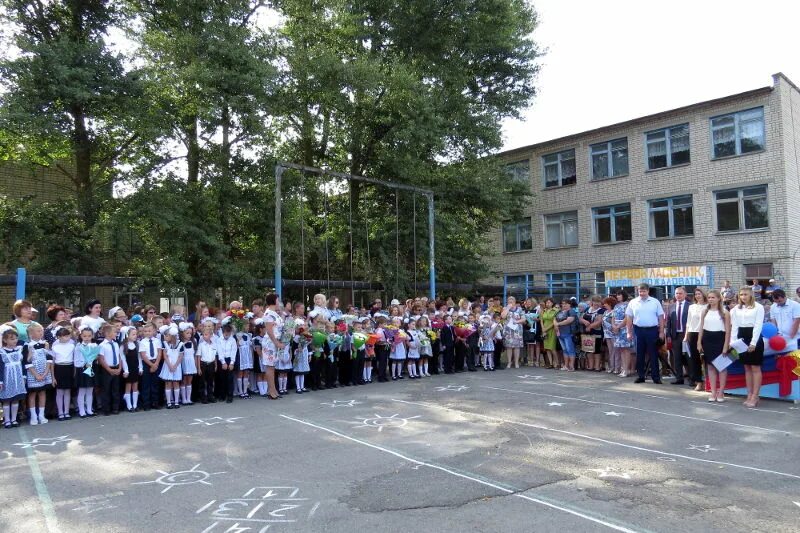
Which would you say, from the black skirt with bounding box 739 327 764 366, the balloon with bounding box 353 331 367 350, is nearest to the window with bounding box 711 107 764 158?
the black skirt with bounding box 739 327 764 366

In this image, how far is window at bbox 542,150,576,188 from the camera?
1144 inches

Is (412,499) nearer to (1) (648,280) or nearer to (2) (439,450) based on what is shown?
(2) (439,450)

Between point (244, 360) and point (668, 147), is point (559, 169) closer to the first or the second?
point (668, 147)

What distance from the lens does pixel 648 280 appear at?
2519cm

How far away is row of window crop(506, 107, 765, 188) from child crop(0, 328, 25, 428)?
20780 mm

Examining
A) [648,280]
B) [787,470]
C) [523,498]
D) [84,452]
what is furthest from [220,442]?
[648,280]

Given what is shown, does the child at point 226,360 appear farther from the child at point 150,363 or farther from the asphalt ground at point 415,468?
the child at point 150,363

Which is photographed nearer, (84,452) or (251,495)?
(251,495)

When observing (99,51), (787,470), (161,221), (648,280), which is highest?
(99,51)

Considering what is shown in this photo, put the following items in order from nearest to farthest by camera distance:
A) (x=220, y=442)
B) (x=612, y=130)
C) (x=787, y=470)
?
(x=787, y=470) < (x=220, y=442) < (x=612, y=130)

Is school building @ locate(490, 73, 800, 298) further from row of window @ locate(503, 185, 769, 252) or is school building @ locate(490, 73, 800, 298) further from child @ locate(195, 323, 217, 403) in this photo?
child @ locate(195, 323, 217, 403)

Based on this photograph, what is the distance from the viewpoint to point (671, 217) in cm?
2550

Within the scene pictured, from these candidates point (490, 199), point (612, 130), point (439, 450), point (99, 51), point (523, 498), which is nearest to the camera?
point (523, 498)

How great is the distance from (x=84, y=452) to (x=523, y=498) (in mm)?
5323
